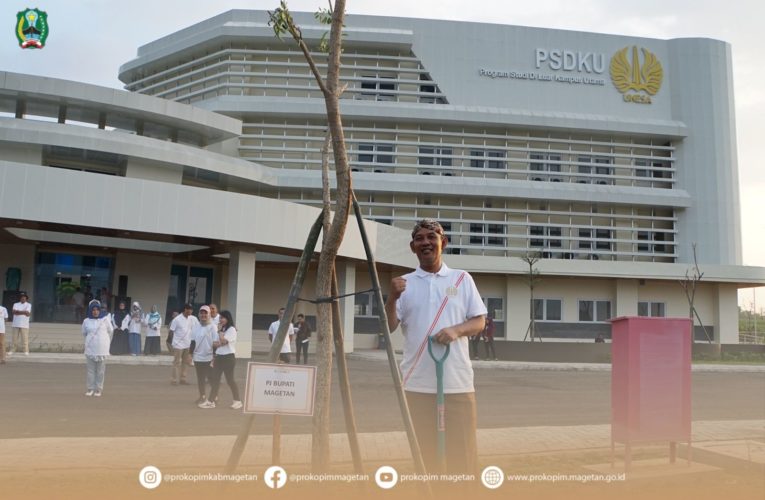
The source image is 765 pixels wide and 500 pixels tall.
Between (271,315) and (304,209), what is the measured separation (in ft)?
41.2

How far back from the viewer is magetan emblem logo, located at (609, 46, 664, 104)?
41.0m

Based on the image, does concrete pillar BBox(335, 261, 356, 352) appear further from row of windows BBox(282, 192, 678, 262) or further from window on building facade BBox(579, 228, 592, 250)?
window on building facade BBox(579, 228, 592, 250)

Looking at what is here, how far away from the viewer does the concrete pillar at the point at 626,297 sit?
38.2m

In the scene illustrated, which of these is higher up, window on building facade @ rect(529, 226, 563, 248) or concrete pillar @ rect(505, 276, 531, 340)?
window on building facade @ rect(529, 226, 563, 248)

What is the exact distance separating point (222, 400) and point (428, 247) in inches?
356

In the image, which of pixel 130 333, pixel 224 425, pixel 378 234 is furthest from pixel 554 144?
pixel 224 425

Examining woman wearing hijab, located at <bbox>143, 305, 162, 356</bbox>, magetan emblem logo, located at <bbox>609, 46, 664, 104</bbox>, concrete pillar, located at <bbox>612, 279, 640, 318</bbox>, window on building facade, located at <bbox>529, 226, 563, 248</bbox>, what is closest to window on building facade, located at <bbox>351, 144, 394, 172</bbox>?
window on building facade, located at <bbox>529, 226, 563, 248</bbox>

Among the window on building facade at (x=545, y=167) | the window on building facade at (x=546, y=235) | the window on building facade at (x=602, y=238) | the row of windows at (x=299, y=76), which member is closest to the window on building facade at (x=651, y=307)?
the window on building facade at (x=602, y=238)

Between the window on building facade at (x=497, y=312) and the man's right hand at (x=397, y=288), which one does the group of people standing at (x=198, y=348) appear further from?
the window on building facade at (x=497, y=312)

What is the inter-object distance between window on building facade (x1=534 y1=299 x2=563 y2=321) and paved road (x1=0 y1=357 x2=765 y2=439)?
19.4 metres

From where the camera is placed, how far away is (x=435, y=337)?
3.95 m

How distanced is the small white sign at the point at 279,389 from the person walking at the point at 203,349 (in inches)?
274

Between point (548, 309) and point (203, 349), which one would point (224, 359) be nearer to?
point (203, 349)

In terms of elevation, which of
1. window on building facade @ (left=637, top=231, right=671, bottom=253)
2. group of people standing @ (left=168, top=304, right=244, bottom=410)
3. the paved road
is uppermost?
window on building facade @ (left=637, top=231, right=671, bottom=253)
